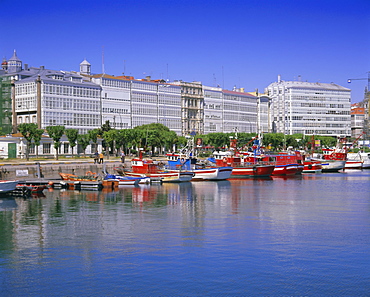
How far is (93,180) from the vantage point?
229ft

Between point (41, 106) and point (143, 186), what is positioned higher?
point (41, 106)

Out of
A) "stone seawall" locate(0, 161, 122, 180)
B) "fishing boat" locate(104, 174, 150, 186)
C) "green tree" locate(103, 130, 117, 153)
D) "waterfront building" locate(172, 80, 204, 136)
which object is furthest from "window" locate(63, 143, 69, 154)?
"waterfront building" locate(172, 80, 204, 136)

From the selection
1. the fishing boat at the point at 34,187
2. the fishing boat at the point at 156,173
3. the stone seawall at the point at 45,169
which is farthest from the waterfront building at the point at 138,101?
the fishing boat at the point at 34,187

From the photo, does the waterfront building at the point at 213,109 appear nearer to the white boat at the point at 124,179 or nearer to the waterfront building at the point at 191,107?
the waterfront building at the point at 191,107

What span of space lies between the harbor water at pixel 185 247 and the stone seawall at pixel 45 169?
15508 mm

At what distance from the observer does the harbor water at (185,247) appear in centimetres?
2761

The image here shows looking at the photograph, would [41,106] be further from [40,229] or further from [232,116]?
[40,229]

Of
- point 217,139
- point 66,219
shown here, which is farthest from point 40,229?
point 217,139

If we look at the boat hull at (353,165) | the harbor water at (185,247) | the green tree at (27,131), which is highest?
the green tree at (27,131)

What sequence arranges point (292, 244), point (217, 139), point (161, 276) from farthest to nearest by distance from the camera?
point (217, 139) → point (292, 244) → point (161, 276)

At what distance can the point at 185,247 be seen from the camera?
1357 inches

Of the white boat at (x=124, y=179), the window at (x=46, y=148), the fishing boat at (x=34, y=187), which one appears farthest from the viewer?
the window at (x=46, y=148)

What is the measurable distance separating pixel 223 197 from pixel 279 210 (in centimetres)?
1149

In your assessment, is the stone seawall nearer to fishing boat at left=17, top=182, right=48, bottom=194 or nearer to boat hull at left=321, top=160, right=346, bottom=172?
fishing boat at left=17, top=182, right=48, bottom=194
